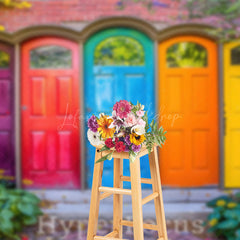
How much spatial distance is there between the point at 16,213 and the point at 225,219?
2.29m

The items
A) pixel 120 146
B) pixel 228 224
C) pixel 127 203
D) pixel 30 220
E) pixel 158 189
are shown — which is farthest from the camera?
pixel 127 203

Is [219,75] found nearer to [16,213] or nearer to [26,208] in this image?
[26,208]

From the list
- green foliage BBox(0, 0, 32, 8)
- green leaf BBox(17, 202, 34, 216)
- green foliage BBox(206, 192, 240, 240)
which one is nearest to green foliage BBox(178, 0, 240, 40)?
green foliage BBox(0, 0, 32, 8)

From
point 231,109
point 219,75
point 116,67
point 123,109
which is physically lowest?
point 123,109

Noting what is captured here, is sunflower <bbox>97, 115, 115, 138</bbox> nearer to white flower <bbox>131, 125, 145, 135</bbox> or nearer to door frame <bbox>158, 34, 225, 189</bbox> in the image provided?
white flower <bbox>131, 125, 145, 135</bbox>

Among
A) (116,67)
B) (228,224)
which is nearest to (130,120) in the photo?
(228,224)

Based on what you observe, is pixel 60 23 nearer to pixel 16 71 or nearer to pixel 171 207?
pixel 16 71

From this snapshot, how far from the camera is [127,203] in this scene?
5.05 m

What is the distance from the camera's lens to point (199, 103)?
5434 mm

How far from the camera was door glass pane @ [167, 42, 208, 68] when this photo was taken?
5438mm

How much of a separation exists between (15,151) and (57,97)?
932mm

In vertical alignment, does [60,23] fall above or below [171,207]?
above

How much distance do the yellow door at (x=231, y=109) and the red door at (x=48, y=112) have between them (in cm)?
204

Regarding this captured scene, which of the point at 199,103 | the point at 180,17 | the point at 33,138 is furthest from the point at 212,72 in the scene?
the point at 33,138
